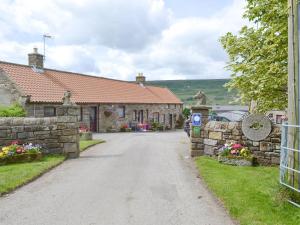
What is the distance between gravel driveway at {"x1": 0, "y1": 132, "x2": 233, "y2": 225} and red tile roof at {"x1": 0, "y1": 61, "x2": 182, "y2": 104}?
51.6 ft

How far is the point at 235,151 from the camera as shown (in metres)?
12.8

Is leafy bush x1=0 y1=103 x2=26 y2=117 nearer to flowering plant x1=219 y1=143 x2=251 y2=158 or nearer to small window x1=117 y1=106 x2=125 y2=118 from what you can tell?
small window x1=117 y1=106 x2=125 y2=118

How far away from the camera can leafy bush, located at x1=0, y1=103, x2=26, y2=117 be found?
2180cm

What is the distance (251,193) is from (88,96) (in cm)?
2599

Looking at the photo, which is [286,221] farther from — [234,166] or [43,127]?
[43,127]

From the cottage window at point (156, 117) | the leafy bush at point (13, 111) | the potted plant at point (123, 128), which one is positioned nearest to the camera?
the leafy bush at point (13, 111)

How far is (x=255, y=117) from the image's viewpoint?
41.8 ft

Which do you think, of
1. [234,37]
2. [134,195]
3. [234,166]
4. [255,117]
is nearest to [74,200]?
[134,195]

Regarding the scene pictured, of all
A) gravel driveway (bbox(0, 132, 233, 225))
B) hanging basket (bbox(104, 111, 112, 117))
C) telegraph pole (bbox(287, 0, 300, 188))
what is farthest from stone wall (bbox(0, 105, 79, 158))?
hanging basket (bbox(104, 111, 112, 117))

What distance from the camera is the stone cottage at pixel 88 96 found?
82.7ft

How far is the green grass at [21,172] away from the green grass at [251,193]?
16.1 feet

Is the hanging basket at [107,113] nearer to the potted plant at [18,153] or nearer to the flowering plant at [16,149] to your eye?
the flowering plant at [16,149]

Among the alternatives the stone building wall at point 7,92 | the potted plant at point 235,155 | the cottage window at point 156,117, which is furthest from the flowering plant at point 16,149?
the cottage window at point 156,117

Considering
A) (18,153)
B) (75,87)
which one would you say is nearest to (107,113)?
(75,87)
